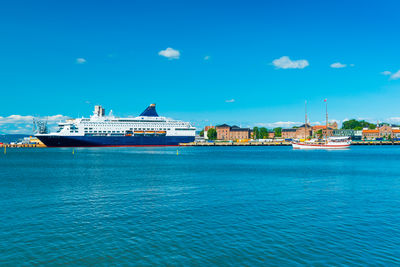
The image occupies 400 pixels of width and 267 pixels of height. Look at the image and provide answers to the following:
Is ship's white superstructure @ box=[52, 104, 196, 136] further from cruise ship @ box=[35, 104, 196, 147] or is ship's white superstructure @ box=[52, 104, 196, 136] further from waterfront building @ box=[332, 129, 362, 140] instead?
waterfront building @ box=[332, 129, 362, 140]

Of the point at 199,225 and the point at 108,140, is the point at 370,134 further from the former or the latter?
the point at 199,225

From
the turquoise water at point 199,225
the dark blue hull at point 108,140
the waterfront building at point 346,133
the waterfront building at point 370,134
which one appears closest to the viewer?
the turquoise water at point 199,225

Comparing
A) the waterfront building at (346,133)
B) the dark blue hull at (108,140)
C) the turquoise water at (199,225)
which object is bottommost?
the turquoise water at (199,225)

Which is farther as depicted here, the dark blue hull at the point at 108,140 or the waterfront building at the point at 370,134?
the waterfront building at the point at 370,134

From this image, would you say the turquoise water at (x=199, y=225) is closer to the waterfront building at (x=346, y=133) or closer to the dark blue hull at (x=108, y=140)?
the dark blue hull at (x=108, y=140)

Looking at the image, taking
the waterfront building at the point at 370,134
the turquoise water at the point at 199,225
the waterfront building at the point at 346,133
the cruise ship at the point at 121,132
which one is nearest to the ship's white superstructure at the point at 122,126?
the cruise ship at the point at 121,132

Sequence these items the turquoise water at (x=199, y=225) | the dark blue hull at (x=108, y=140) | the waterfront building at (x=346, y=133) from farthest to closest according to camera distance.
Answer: the waterfront building at (x=346, y=133), the dark blue hull at (x=108, y=140), the turquoise water at (x=199, y=225)

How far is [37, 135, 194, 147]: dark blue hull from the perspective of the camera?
311 feet

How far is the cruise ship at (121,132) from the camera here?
9531 cm

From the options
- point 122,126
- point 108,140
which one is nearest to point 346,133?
point 122,126

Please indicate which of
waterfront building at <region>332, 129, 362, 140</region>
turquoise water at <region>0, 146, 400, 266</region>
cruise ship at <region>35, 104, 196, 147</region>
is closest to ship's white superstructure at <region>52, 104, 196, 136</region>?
cruise ship at <region>35, 104, 196, 147</region>

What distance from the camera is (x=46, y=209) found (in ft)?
53.7

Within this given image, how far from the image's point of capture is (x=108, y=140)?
99.8 m

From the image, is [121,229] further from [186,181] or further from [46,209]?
[186,181]
